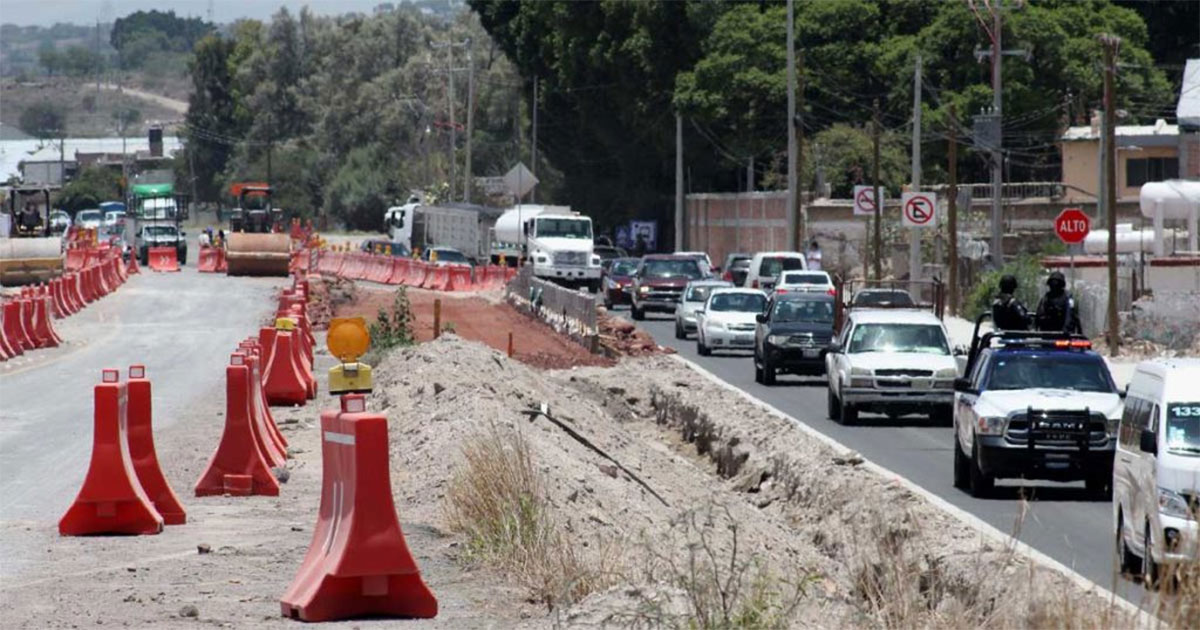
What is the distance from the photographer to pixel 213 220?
168 m

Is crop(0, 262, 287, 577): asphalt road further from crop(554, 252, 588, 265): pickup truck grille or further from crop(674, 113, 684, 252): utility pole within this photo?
crop(674, 113, 684, 252): utility pole

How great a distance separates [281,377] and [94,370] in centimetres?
799

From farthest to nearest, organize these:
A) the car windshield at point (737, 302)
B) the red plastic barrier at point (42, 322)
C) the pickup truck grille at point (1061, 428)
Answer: the car windshield at point (737, 302) < the red plastic barrier at point (42, 322) < the pickup truck grille at point (1061, 428)

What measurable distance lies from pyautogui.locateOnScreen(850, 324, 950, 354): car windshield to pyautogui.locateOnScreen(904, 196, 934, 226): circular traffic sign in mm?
22404

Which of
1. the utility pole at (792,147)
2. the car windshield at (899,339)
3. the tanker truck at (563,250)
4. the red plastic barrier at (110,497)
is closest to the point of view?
the red plastic barrier at (110,497)

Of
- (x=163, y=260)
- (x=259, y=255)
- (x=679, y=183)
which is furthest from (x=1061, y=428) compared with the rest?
(x=679, y=183)

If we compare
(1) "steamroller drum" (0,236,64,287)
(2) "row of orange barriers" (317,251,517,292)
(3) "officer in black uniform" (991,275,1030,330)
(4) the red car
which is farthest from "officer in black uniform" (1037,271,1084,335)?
(2) "row of orange barriers" (317,251,517,292)

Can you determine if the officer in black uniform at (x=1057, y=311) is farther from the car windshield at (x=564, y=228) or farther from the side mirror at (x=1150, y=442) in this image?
the car windshield at (x=564, y=228)

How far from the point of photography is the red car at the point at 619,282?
63.6 meters

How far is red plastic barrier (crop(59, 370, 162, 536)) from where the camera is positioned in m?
13.6

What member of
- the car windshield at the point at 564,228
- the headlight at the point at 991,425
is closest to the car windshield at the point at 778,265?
the car windshield at the point at 564,228

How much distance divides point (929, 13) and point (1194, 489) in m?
71.7

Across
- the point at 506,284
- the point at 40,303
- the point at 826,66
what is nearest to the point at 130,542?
the point at 40,303

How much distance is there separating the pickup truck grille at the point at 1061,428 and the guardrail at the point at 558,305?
22668 millimetres
